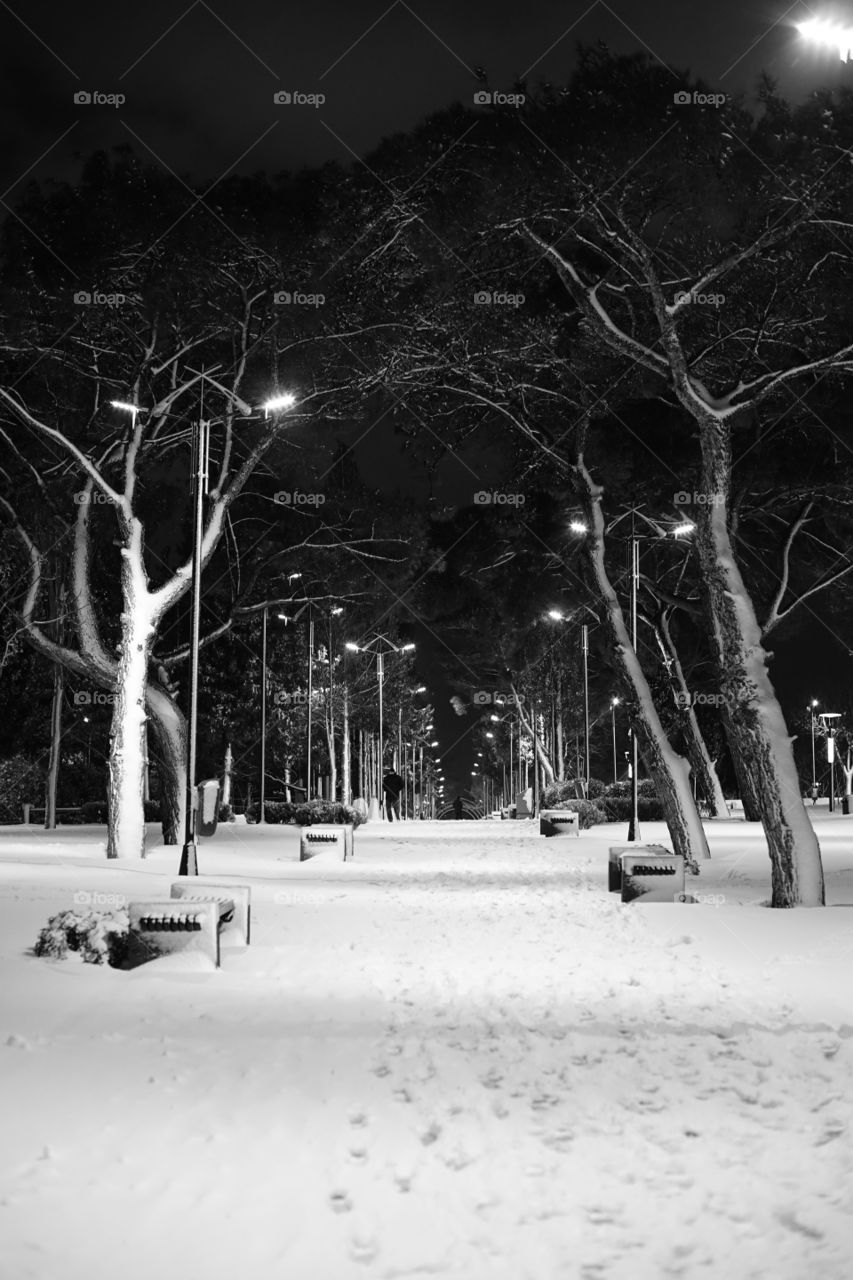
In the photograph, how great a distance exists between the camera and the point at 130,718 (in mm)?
28234

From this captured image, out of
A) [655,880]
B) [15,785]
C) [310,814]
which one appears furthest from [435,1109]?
[15,785]

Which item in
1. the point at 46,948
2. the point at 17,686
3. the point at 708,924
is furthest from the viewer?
the point at 17,686

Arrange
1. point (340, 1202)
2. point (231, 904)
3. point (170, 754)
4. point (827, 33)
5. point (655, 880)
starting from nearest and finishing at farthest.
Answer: point (340, 1202) < point (827, 33) < point (231, 904) < point (655, 880) < point (170, 754)

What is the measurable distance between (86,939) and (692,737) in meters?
35.4

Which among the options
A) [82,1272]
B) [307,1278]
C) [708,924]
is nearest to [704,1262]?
[307,1278]

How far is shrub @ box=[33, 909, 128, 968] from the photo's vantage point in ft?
40.7

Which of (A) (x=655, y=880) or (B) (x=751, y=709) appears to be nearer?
(B) (x=751, y=709)

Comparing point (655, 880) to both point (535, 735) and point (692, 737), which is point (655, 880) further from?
point (535, 735)

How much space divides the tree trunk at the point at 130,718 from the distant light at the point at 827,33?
20.6 metres

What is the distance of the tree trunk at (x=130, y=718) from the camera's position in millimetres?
27766

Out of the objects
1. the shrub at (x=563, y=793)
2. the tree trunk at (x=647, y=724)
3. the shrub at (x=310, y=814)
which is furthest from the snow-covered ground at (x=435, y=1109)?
the shrub at (x=563, y=793)

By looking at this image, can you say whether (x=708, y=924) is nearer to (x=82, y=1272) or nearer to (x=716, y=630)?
(x=716, y=630)

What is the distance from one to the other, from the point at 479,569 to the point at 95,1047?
22.6 metres

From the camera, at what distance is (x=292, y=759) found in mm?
77562
